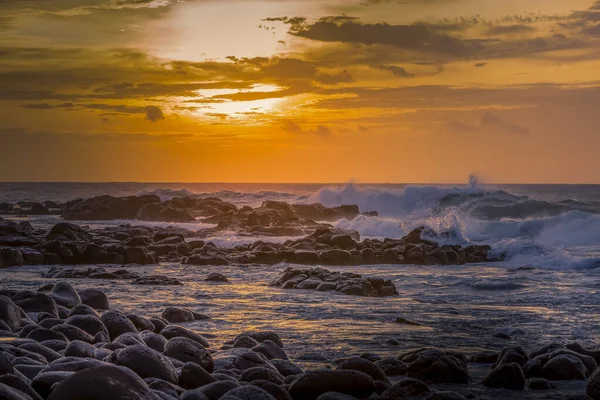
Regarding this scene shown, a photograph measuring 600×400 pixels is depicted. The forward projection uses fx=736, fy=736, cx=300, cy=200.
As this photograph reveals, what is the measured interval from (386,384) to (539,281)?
49.7ft

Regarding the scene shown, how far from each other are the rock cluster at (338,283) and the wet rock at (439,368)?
8887 millimetres

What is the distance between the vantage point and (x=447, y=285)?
21625 mm

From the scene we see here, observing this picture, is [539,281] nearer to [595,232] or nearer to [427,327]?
[427,327]

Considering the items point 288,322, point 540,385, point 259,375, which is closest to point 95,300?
point 288,322

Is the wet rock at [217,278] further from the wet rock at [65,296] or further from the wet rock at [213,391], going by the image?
the wet rock at [213,391]

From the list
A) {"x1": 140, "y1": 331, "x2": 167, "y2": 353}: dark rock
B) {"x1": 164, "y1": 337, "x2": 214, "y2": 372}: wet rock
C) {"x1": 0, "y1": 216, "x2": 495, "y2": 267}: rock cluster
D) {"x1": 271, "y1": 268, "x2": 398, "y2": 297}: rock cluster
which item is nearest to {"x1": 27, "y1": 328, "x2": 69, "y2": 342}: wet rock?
{"x1": 140, "y1": 331, "x2": 167, "y2": 353}: dark rock

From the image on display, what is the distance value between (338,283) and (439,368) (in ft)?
33.9

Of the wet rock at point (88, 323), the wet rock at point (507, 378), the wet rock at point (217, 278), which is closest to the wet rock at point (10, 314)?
the wet rock at point (88, 323)

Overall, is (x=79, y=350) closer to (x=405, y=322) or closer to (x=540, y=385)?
(x=540, y=385)

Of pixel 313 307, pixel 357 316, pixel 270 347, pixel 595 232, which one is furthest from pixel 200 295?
pixel 595 232

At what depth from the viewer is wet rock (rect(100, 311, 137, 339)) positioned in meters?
11.2

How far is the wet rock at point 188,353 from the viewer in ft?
30.6

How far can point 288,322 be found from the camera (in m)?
14.5

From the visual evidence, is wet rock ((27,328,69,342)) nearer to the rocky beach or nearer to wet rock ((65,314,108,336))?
the rocky beach
